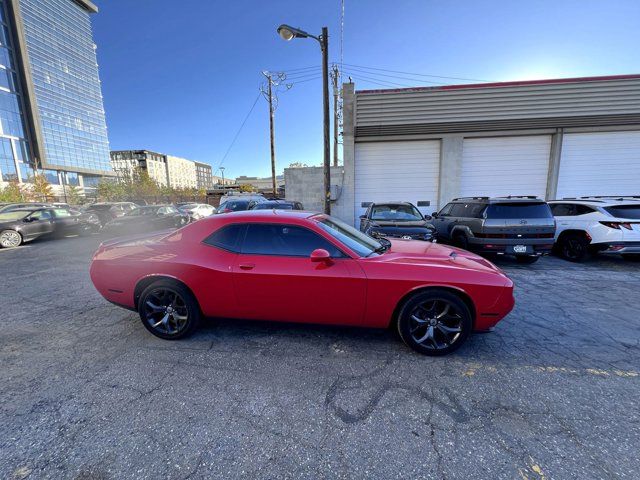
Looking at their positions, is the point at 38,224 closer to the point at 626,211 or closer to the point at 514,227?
the point at 514,227

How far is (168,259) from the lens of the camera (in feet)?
10.8

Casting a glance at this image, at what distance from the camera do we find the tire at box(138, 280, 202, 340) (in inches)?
129

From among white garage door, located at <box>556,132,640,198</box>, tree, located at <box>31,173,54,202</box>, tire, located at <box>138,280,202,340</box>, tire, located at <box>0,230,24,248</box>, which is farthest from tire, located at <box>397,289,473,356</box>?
tree, located at <box>31,173,54,202</box>

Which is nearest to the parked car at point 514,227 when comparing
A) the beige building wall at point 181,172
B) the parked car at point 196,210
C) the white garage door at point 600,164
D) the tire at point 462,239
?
the tire at point 462,239

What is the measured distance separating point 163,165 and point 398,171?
124 m

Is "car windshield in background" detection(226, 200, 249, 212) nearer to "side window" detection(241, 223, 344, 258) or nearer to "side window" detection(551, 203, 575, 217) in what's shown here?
"side window" detection(241, 223, 344, 258)

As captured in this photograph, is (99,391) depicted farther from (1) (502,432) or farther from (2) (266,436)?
(1) (502,432)

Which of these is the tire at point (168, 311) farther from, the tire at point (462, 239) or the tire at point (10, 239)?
the tire at point (10, 239)

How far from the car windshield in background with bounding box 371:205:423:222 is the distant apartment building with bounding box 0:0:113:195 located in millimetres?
53222

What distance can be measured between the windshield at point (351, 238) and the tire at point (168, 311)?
1.78 metres

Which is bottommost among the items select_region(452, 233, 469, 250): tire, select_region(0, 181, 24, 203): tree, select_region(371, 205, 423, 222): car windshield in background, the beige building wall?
select_region(452, 233, 469, 250): tire

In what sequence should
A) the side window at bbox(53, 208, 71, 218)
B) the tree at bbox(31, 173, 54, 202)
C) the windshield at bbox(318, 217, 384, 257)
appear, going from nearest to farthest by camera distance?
the windshield at bbox(318, 217, 384, 257) → the side window at bbox(53, 208, 71, 218) → the tree at bbox(31, 173, 54, 202)

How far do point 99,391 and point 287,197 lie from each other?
12255mm

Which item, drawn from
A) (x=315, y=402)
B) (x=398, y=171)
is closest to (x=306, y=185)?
(x=398, y=171)
